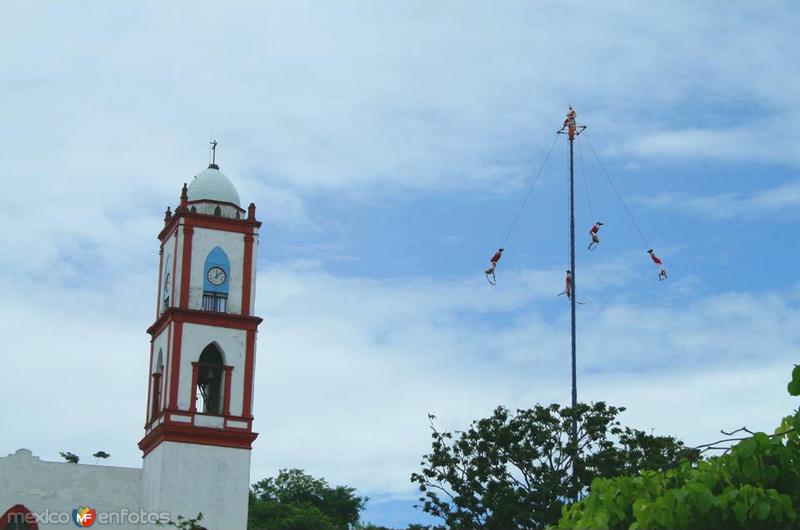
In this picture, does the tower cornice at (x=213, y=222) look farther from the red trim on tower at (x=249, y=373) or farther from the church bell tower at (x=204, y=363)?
the red trim on tower at (x=249, y=373)

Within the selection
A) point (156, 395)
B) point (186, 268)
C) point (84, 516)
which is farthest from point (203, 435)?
point (186, 268)

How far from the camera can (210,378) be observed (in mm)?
32875

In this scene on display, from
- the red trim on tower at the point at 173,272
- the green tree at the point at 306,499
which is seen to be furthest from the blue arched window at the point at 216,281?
the green tree at the point at 306,499

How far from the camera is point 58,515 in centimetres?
3167

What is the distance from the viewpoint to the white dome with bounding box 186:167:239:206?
34188mm

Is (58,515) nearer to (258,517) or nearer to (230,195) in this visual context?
(230,195)

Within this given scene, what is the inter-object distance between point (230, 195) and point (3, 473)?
8715 mm

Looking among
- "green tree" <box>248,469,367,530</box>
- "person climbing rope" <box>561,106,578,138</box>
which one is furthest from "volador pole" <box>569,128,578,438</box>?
"green tree" <box>248,469,367,530</box>

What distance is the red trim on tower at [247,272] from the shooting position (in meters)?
32.9

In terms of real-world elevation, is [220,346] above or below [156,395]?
above

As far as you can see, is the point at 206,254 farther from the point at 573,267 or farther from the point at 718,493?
the point at 718,493

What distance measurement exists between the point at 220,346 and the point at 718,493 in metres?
26.2

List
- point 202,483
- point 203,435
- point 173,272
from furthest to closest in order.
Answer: point 173,272, point 203,435, point 202,483

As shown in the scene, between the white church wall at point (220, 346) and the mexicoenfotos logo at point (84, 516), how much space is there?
3.26m
